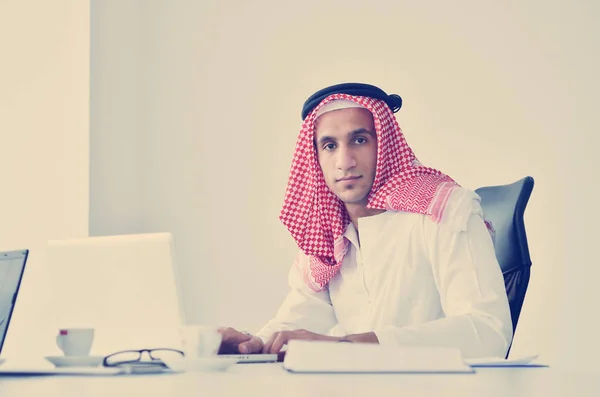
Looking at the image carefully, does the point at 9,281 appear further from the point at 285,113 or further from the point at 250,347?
the point at 285,113

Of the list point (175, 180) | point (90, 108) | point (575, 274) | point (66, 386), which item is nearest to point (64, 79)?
point (90, 108)

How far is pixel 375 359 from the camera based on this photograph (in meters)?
1.03

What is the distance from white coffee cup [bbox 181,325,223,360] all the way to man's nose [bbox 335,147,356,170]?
3.90 ft

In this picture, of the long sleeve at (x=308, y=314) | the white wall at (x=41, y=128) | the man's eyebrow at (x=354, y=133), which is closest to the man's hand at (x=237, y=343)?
the long sleeve at (x=308, y=314)

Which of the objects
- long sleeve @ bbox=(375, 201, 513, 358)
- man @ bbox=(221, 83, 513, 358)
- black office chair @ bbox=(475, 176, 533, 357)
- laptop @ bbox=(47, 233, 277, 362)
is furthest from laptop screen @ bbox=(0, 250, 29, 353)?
black office chair @ bbox=(475, 176, 533, 357)

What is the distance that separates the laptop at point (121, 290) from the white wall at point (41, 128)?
2122 mm

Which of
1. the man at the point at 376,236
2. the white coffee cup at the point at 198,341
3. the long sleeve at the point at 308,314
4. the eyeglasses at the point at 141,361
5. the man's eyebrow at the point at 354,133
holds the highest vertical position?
the man's eyebrow at the point at 354,133

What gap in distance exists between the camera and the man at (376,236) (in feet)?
6.99

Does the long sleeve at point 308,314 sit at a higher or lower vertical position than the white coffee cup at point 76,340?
higher

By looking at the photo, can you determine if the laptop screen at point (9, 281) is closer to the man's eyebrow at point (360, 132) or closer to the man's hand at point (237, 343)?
the man's hand at point (237, 343)

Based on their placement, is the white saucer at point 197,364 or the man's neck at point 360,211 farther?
the man's neck at point 360,211

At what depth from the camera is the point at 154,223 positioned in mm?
4090

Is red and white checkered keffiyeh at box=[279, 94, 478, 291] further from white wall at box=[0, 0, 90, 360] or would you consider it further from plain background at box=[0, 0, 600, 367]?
white wall at box=[0, 0, 90, 360]

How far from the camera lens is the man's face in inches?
98.2
